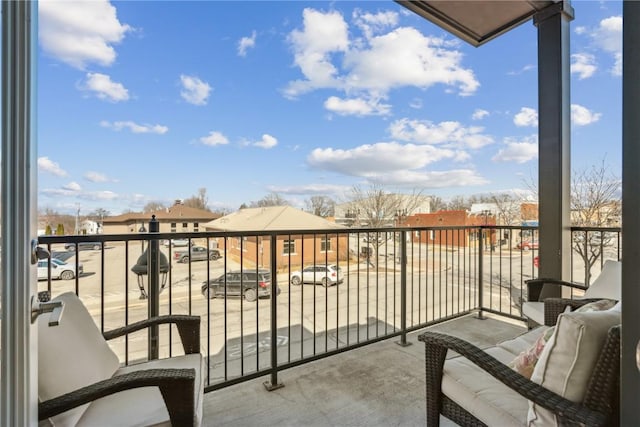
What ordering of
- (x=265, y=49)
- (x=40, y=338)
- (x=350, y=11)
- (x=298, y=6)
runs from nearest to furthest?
1. (x=40, y=338)
2. (x=350, y=11)
3. (x=298, y=6)
4. (x=265, y=49)

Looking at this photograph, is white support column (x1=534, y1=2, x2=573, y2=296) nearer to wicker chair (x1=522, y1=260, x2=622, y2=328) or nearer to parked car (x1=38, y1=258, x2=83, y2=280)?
wicker chair (x1=522, y1=260, x2=622, y2=328)

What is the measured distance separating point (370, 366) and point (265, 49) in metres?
11.3

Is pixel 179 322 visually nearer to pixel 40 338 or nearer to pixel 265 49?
pixel 40 338

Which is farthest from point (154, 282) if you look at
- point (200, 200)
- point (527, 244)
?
point (200, 200)

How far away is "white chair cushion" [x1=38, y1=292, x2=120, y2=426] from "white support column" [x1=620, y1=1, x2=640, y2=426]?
5.05 ft

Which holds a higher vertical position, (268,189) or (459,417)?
(268,189)

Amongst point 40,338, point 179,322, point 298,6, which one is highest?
point 298,6

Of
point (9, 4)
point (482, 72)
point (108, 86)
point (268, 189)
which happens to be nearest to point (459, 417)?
point (9, 4)

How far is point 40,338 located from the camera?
1103mm

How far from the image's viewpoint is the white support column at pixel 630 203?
0.50m

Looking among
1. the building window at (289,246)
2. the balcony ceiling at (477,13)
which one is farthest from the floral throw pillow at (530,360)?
the balcony ceiling at (477,13)

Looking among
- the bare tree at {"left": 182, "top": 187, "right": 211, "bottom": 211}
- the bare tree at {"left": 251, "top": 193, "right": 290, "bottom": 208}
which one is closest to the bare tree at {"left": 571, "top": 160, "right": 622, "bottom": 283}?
the bare tree at {"left": 251, "top": 193, "right": 290, "bottom": 208}

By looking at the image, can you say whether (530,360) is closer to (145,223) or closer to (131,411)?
(131,411)

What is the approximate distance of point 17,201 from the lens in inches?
28.3
